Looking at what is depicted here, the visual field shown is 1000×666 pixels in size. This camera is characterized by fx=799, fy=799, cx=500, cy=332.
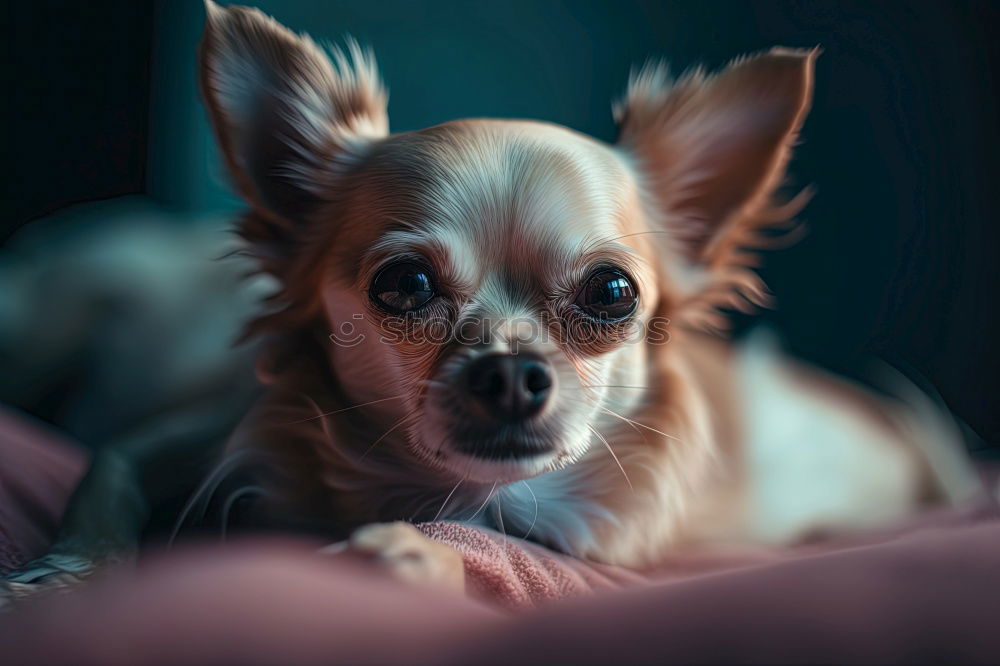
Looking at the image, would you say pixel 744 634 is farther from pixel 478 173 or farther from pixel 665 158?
pixel 665 158

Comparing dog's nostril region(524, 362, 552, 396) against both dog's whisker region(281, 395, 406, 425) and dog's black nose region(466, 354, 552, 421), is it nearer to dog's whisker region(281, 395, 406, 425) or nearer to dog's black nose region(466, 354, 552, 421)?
dog's black nose region(466, 354, 552, 421)

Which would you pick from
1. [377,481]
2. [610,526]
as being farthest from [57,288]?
[610,526]

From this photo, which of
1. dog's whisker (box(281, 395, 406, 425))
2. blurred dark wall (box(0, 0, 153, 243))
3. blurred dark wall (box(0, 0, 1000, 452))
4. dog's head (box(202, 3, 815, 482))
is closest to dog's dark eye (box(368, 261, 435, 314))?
dog's head (box(202, 3, 815, 482))

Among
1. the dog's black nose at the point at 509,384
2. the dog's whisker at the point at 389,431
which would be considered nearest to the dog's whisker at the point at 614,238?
the dog's black nose at the point at 509,384

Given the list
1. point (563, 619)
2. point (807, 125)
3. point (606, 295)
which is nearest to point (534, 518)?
point (606, 295)

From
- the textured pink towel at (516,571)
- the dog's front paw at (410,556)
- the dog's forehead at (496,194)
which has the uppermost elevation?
the dog's forehead at (496,194)

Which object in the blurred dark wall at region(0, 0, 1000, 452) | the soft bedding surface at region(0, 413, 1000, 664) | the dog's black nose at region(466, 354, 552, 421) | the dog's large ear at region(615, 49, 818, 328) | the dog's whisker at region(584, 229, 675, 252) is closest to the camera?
the soft bedding surface at region(0, 413, 1000, 664)

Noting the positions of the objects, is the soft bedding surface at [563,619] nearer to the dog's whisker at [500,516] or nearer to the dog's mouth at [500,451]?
the dog's mouth at [500,451]
